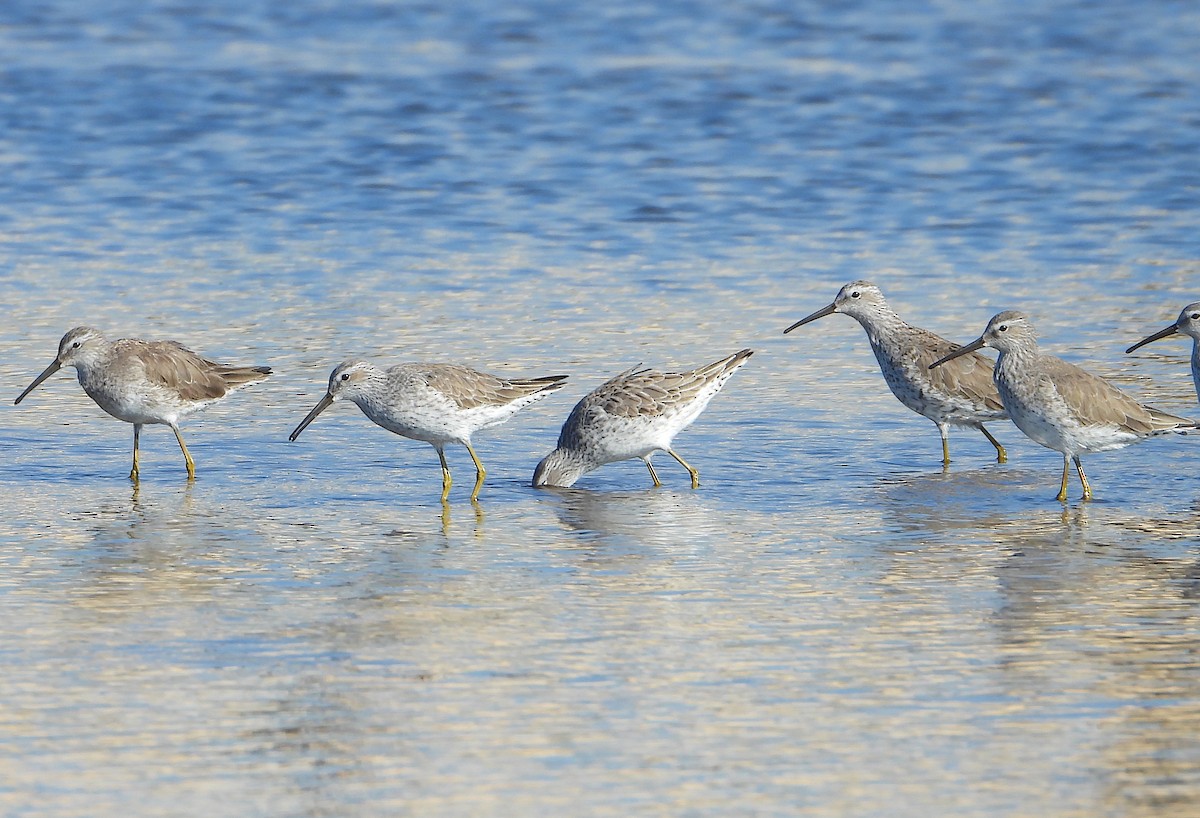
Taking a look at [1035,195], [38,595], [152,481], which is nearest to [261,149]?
[1035,195]

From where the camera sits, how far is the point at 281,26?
31.0 metres

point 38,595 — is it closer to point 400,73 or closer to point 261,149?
point 261,149

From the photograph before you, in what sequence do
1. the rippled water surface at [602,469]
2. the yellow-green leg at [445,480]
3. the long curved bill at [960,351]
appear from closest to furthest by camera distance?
the rippled water surface at [602,469] → the yellow-green leg at [445,480] → the long curved bill at [960,351]

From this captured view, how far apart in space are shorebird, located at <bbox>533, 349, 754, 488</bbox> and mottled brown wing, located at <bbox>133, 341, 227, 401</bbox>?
7.91ft

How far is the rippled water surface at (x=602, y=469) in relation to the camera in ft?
23.2

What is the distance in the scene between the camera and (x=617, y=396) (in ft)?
40.3

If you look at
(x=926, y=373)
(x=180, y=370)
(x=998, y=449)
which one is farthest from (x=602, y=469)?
(x=180, y=370)

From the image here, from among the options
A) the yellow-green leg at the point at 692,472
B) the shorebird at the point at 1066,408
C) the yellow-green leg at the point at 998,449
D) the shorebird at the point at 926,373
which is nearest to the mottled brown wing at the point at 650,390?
the yellow-green leg at the point at 692,472

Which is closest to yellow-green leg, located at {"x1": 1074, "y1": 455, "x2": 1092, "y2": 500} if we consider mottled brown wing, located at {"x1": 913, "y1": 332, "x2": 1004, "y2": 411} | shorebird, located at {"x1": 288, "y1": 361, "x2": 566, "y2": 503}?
mottled brown wing, located at {"x1": 913, "y1": 332, "x2": 1004, "y2": 411}

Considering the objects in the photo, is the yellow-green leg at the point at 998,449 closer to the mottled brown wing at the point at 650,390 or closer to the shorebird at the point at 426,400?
the mottled brown wing at the point at 650,390

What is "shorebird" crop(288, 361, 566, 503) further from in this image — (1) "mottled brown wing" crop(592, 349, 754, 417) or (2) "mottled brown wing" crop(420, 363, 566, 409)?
(1) "mottled brown wing" crop(592, 349, 754, 417)

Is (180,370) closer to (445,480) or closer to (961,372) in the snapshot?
(445,480)

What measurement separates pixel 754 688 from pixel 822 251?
11181 mm

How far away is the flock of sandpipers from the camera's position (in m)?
11.6
